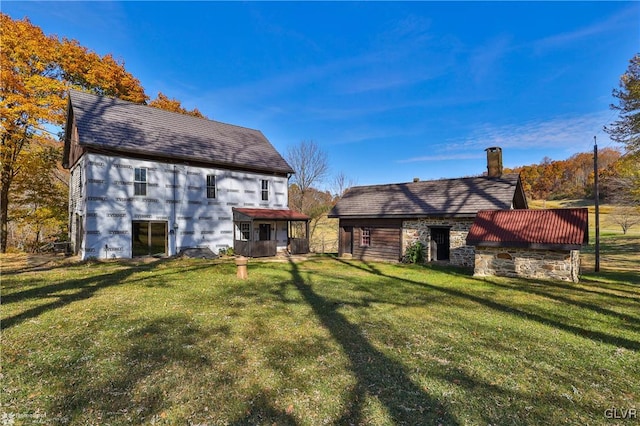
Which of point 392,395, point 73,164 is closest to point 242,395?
point 392,395

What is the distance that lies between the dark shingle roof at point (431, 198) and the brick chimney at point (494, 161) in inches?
28.3

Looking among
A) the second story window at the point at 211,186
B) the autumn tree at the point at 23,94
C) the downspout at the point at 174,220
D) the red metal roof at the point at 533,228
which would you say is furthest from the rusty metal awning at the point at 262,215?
the autumn tree at the point at 23,94

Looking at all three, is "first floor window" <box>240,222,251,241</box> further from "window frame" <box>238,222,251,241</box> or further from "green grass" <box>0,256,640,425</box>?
"green grass" <box>0,256,640,425</box>

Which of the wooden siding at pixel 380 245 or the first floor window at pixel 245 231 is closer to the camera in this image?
the wooden siding at pixel 380 245

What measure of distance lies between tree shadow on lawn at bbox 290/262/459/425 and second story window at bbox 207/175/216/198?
49.2ft

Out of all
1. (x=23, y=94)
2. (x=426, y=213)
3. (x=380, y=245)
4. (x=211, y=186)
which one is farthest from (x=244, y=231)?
(x=23, y=94)

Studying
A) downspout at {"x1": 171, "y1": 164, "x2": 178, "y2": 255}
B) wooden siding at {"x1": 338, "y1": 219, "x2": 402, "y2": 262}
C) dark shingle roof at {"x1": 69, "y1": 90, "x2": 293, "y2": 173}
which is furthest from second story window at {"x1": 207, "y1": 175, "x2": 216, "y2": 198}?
wooden siding at {"x1": 338, "y1": 219, "x2": 402, "y2": 262}

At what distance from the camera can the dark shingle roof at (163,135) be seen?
52.5 ft

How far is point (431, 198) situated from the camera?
18.0 m

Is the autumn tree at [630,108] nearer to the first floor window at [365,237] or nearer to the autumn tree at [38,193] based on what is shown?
the first floor window at [365,237]

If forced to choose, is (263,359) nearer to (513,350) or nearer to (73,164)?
(513,350)

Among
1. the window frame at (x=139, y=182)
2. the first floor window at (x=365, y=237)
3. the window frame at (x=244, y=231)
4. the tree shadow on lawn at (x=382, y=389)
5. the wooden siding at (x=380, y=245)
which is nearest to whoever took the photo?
the tree shadow on lawn at (x=382, y=389)

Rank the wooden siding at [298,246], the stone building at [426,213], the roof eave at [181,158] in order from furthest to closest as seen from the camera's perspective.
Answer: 1. the wooden siding at [298,246]
2. the stone building at [426,213]
3. the roof eave at [181,158]

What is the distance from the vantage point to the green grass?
3662 mm
